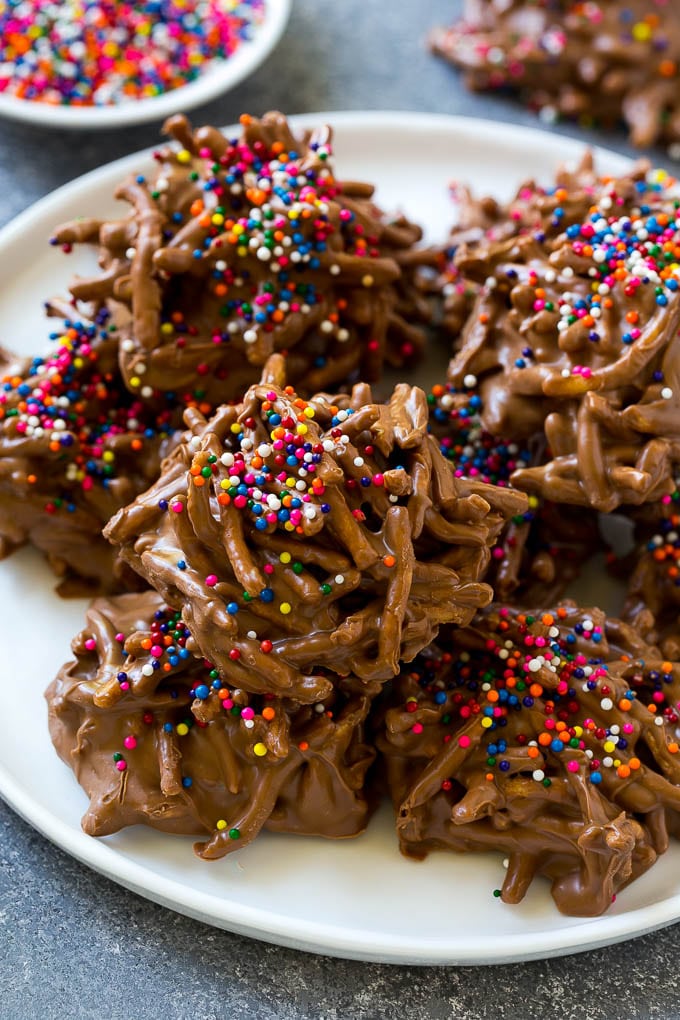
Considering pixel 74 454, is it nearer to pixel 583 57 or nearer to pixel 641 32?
pixel 583 57

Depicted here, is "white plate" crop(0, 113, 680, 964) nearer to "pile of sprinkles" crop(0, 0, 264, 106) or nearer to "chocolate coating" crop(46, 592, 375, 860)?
"chocolate coating" crop(46, 592, 375, 860)

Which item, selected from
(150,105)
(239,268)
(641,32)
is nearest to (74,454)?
(239,268)

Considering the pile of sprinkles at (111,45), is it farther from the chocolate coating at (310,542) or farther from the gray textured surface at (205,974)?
the gray textured surface at (205,974)

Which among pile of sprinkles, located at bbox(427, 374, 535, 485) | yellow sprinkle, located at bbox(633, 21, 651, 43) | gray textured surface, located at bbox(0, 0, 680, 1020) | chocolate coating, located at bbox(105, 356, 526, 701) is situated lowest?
gray textured surface, located at bbox(0, 0, 680, 1020)

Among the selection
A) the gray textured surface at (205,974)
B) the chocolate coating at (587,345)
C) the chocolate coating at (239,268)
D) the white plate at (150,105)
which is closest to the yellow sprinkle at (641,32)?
the white plate at (150,105)

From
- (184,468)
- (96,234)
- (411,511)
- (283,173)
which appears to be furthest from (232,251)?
(411,511)

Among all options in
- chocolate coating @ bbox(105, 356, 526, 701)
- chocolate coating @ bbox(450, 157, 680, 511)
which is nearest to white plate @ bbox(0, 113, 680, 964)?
chocolate coating @ bbox(105, 356, 526, 701)
